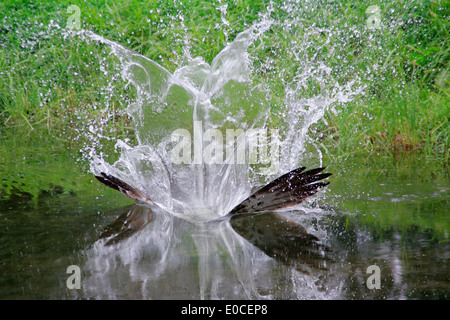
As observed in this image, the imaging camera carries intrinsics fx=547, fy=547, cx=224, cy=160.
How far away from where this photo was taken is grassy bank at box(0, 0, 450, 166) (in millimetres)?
5805

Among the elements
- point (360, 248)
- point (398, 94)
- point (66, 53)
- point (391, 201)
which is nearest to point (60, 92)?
point (66, 53)

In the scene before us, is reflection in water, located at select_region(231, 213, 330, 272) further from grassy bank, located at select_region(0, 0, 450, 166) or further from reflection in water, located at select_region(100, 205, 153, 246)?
grassy bank, located at select_region(0, 0, 450, 166)

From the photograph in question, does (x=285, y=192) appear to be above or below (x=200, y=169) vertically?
below

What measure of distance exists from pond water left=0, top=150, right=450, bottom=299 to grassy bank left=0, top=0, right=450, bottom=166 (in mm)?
1826

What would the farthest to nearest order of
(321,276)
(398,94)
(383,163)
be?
(398,94) < (383,163) < (321,276)

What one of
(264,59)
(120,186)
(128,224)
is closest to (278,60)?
(264,59)

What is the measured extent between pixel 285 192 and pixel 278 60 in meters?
3.79

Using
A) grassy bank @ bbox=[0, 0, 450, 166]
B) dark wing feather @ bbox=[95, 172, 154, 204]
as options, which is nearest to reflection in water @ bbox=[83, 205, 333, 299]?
dark wing feather @ bbox=[95, 172, 154, 204]

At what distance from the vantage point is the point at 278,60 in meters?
6.98

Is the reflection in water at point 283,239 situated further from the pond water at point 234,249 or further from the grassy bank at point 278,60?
the grassy bank at point 278,60

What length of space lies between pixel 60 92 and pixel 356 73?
384 cm

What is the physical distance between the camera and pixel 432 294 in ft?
7.36

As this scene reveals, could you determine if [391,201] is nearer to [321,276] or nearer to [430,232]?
[430,232]

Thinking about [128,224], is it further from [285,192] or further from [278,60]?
[278,60]
